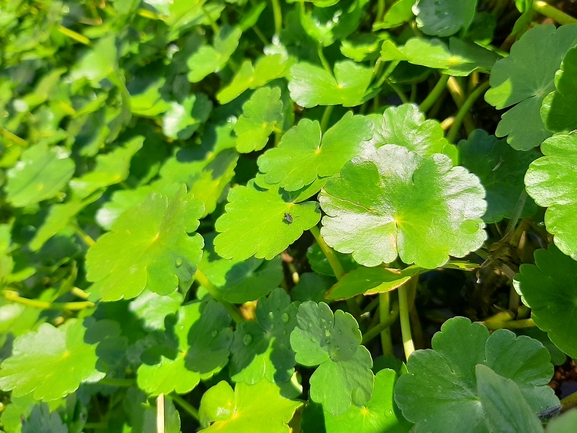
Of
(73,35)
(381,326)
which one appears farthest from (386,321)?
(73,35)

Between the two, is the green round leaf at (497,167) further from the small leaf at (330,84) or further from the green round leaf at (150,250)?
the green round leaf at (150,250)


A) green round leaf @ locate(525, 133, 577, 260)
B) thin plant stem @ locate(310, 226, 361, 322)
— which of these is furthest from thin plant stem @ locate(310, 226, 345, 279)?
green round leaf @ locate(525, 133, 577, 260)

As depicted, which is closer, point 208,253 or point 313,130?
point 313,130

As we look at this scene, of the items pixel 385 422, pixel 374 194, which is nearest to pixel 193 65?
pixel 374 194

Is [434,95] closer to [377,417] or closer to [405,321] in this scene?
[405,321]

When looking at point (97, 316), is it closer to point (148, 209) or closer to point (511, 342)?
point (148, 209)

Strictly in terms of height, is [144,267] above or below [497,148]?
below
